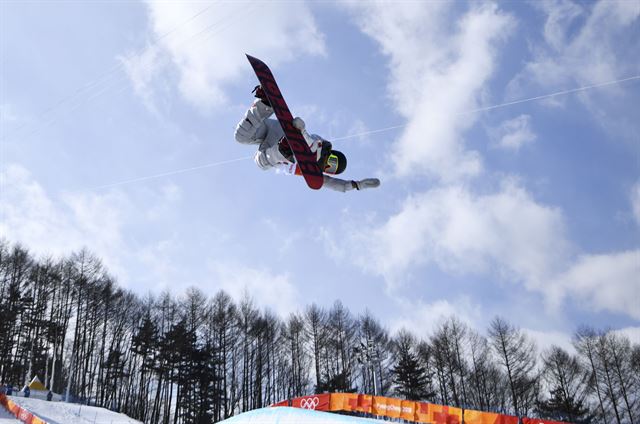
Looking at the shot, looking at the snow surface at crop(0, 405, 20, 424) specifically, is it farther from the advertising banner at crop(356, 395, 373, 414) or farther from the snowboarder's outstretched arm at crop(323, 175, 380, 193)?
the snowboarder's outstretched arm at crop(323, 175, 380, 193)

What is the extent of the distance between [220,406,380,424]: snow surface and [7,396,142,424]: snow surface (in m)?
20.4

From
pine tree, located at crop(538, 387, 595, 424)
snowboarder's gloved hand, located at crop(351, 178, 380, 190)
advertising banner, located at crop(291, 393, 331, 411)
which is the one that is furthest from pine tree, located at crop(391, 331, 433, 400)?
snowboarder's gloved hand, located at crop(351, 178, 380, 190)

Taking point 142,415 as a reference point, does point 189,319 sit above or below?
above

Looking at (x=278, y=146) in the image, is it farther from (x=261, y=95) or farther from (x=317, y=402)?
(x=317, y=402)

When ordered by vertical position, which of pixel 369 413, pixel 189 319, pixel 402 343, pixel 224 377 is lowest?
pixel 369 413

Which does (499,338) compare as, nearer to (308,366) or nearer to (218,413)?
(308,366)

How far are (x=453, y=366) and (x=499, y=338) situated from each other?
5.00m

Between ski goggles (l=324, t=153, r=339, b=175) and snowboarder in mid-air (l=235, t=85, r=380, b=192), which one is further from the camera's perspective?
ski goggles (l=324, t=153, r=339, b=175)

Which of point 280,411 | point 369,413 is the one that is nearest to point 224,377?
point 369,413

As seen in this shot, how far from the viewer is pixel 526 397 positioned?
38.0m

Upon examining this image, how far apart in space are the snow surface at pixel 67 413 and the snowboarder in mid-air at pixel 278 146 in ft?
77.2

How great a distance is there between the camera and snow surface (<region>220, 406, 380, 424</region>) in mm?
8107

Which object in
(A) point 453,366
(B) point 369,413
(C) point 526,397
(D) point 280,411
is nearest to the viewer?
(D) point 280,411

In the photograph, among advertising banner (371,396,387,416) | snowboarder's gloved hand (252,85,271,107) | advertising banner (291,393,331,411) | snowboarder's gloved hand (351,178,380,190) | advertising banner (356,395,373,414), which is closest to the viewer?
snowboarder's gloved hand (252,85,271,107)
